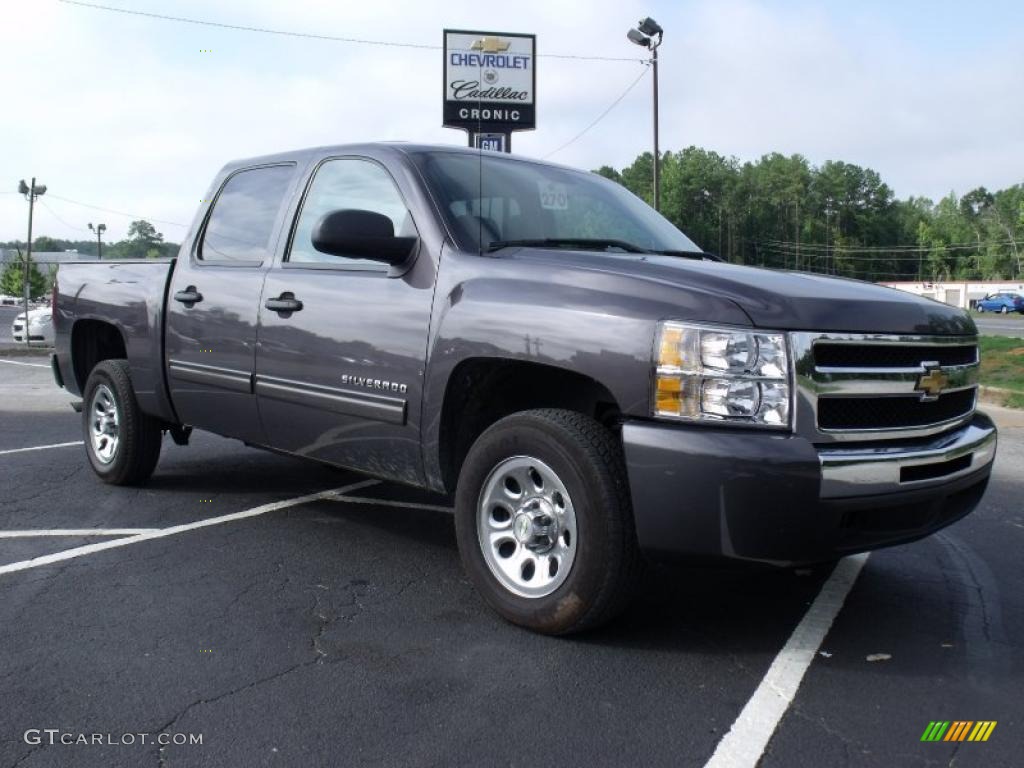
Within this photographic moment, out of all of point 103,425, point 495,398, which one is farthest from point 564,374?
point 103,425

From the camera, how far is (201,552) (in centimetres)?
449

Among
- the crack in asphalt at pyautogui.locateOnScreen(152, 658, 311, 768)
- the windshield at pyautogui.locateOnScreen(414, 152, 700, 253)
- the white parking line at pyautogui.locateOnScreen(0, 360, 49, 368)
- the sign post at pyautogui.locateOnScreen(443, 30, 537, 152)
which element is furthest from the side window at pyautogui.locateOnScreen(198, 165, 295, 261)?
the sign post at pyautogui.locateOnScreen(443, 30, 537, 152)

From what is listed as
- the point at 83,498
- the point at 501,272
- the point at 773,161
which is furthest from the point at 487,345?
the point at 773,161

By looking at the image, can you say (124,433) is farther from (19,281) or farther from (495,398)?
(19,281)

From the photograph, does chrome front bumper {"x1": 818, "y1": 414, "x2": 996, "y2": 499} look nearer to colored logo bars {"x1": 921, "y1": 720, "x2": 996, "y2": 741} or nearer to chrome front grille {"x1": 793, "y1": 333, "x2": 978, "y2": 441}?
chrome front grille {"x1": 793, "y1": 333, "x2": 978, "y2": 441}

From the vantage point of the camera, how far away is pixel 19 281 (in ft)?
323

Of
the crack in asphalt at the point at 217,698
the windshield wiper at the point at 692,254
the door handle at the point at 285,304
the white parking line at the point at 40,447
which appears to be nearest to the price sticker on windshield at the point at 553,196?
the windshield wiper at the point at 692,254

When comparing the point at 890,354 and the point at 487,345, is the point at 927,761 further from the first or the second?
the point at 487,345

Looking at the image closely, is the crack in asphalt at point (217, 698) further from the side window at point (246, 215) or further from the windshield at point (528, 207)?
the side window at point (246, 215)

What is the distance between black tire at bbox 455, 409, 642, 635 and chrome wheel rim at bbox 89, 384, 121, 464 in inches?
132

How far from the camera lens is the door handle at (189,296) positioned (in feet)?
16.4

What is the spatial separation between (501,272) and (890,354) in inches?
55.6

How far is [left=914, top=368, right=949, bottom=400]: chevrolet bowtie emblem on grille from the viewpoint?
10.8 ft

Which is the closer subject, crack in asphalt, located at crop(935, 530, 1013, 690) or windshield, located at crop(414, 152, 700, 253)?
crack in asphalt, located at crop(935, 530, 1013, 690)
